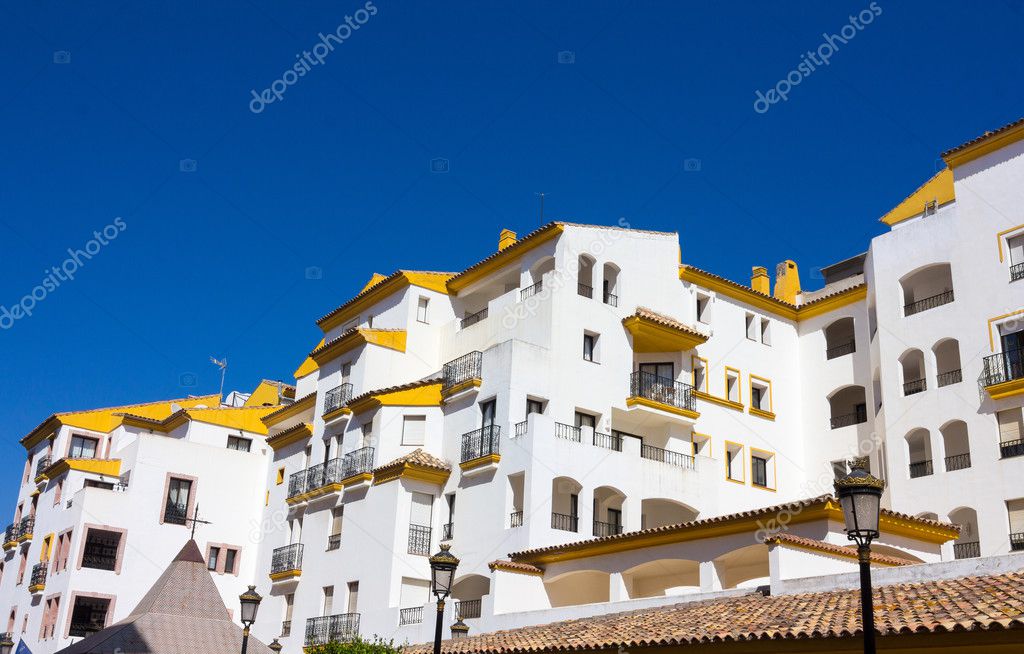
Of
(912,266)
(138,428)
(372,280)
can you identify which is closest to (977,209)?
(912,266)

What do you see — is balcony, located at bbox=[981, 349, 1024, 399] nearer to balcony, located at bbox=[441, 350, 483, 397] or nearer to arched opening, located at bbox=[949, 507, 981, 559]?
arched opening, located at bbox=[949, 507, 981, 559]

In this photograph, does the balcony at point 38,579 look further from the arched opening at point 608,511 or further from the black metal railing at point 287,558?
the arched opening at point 608,511

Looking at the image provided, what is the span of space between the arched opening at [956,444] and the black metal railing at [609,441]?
403 inches

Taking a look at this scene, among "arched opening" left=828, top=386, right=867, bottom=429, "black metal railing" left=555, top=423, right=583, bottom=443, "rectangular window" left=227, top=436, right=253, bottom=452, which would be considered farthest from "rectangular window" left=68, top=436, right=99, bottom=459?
"arched opening" left=828, top=386, right=867, bottom=429

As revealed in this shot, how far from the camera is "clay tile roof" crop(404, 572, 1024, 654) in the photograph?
545 inches

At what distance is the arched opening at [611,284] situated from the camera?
37.1m

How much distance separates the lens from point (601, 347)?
35781 mm

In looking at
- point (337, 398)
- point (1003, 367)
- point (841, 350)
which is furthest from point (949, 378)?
point (337, 398)

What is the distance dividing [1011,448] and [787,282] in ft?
49.2

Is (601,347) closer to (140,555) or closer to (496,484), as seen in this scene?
(496,484)

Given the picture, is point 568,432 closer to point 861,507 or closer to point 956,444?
point 956,444

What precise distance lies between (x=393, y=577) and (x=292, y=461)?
39.3 ft

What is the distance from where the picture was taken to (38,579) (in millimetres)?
44688

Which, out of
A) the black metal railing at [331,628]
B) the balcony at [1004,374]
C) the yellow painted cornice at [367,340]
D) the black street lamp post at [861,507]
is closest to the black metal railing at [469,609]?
the black metal railing at [331,628]
